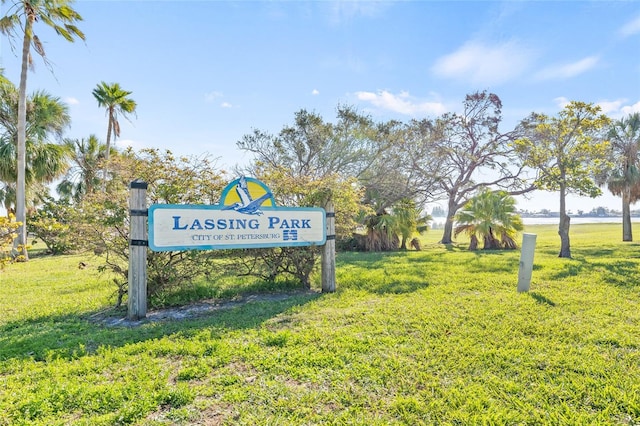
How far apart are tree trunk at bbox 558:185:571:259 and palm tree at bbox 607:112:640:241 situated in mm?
9201

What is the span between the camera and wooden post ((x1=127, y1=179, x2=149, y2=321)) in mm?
4348

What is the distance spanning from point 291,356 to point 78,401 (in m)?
1.59

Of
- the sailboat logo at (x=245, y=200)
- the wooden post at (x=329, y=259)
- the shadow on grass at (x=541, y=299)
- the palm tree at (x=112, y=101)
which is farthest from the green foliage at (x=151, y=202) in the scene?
the palm tree at (x=112, y=101)

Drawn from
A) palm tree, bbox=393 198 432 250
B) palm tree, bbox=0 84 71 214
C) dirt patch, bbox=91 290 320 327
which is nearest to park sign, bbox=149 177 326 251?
dirt patch, bbox=91 290 320 327

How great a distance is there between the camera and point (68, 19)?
39.8ft

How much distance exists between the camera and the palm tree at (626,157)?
17.8m

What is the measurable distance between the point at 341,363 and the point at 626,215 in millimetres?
22805

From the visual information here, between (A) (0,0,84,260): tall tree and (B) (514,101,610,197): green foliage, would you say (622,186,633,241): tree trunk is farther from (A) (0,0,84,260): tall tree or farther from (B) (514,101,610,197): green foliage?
(A) (0,0,84,260): tall tree

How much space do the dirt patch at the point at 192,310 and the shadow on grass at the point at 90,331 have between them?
11 centimetres

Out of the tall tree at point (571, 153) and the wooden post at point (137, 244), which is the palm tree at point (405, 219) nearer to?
the tall tree at point (571, 153)

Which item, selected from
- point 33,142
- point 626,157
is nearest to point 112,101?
point 33,142

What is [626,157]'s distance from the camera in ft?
58.3

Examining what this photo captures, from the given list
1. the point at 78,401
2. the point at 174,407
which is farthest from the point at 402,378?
the point at 78,401

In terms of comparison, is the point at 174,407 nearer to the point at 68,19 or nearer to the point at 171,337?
the point at 171,337
